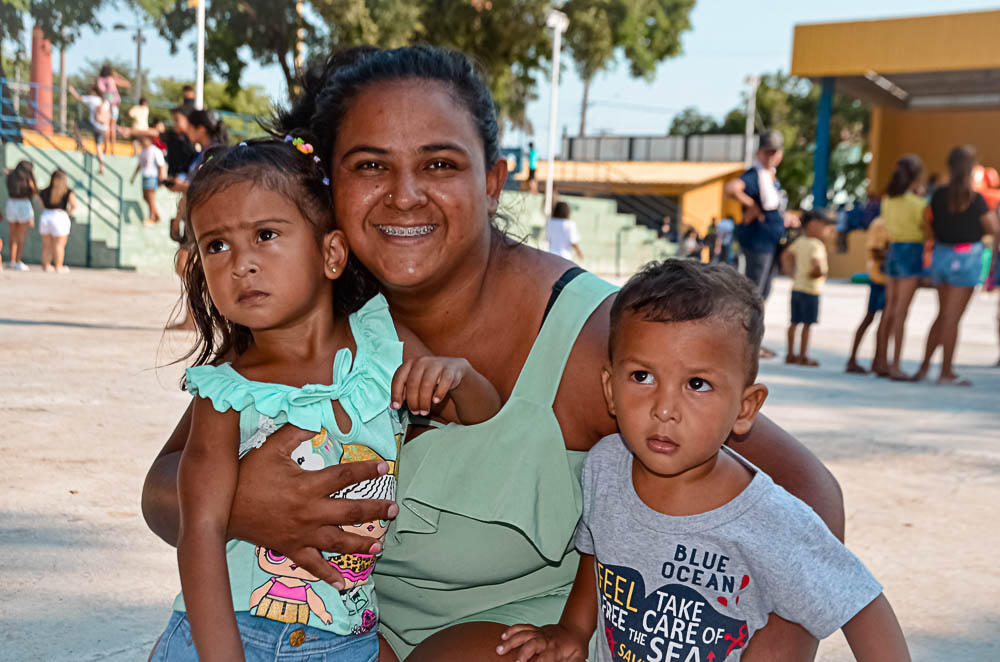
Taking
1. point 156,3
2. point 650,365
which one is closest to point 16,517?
point 650,365

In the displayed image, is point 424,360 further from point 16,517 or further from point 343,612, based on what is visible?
point 16,517

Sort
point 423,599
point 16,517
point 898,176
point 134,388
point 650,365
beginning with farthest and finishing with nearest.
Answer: point 898,176 < point 134,388 < point 16,517 < point 423,599 < point 650,365

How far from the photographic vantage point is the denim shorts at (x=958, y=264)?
733cm

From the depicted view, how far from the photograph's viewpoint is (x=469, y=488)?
186 centimetres

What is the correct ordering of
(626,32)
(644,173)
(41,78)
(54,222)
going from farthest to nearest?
1. (644,173)
2. (626,32)
3. (41,78)
4. (54,222)

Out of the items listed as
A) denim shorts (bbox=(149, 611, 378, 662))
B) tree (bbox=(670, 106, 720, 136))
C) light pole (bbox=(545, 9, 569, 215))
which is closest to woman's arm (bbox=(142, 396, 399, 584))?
denim shorts (bbox=(149, 611, 378, 662))

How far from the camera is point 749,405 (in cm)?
172

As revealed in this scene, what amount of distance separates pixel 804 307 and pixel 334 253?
7.27 metres

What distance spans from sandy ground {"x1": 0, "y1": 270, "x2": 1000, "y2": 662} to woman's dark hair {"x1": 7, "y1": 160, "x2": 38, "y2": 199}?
522 cm

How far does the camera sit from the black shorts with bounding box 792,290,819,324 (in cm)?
838

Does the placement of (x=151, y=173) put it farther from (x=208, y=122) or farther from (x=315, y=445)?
(x=315, y=445)

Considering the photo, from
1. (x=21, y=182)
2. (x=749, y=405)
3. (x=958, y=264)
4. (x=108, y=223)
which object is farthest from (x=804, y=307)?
(x=108, y=223)

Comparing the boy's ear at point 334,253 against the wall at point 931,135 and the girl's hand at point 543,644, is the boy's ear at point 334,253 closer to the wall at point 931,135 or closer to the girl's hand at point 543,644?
the girl's hand at point 543,644

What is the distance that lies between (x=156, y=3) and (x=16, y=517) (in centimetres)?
1896
